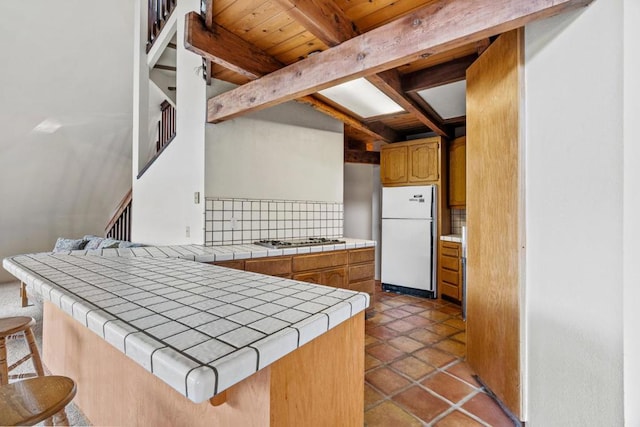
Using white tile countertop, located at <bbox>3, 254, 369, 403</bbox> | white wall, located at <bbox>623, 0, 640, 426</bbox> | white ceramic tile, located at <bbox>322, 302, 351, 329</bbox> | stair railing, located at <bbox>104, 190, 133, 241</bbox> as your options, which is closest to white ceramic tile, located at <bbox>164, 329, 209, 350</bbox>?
white tile countertop, located at <bbox>3, 254, 369, 403</bbox>

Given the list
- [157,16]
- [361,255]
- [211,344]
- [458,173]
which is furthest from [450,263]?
[157,16]

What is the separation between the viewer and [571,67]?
1.37 m

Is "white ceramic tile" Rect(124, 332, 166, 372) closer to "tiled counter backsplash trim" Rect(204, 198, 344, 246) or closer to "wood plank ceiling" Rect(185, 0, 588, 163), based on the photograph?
"wood plank ceiling" Rect(185, 0, 588, 163)

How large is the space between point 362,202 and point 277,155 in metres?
2.24

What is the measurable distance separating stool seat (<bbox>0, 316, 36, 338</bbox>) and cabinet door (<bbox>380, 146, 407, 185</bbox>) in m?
4.02

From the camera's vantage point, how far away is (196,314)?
89 centimetres

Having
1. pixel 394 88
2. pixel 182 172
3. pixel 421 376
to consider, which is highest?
pixel 394 88

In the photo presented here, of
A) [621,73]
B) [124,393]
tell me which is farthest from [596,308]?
[124,393]

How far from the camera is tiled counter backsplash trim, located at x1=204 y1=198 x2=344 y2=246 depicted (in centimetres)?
283

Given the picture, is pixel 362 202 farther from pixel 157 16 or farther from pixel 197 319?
pixel 197 319

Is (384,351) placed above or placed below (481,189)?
below

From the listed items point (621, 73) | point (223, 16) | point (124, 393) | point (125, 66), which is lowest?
point (124, 393)

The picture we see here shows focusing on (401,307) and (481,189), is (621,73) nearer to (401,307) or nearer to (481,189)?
(481,189)

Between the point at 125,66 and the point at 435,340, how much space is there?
516 centimetres
